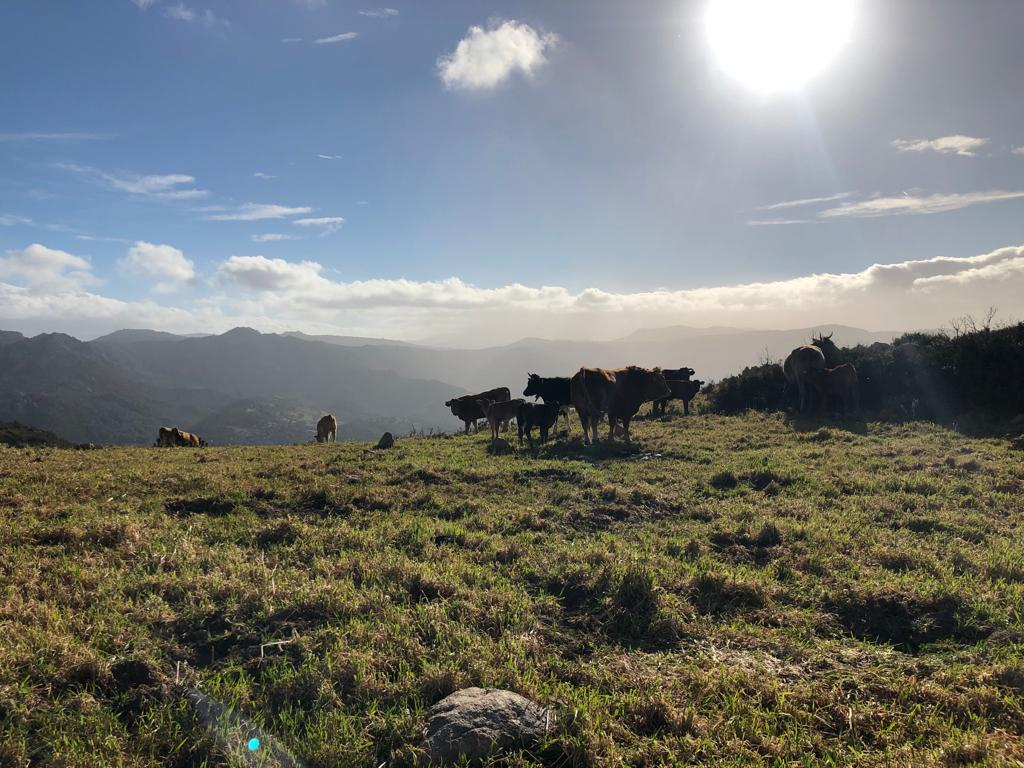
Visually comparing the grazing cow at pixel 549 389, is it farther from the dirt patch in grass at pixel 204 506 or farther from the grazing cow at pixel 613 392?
the dirt patch in grass at pixel 204 506

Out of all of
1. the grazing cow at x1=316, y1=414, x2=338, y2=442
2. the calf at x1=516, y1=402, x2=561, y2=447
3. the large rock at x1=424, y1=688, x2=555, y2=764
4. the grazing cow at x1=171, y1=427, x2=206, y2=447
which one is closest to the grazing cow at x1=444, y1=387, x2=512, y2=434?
the calf at x1=516, y1=402, x2=561, y2=447

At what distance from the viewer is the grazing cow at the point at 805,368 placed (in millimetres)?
21016

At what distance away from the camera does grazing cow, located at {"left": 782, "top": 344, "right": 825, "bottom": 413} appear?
21016 millimetres

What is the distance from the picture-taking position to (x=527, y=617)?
529cm

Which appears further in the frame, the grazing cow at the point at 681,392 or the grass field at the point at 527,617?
the grazing cow at the point at 681,392

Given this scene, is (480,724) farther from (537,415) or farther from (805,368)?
(805,368)

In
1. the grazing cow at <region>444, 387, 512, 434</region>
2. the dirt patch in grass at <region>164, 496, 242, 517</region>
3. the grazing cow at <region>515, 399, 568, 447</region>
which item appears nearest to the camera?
the dirt patch in grass at <region>164, 496, 242, 517</region>

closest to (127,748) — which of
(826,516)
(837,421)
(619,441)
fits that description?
(826,516)

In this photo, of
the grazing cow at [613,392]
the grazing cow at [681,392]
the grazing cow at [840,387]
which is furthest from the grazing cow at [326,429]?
the grazing cow at [840,387]

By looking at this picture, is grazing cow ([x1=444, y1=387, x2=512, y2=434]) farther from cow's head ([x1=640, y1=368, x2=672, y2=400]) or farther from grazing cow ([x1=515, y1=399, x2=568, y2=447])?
cow's head ([x1=640, y1=368, x2=672, y2=400])

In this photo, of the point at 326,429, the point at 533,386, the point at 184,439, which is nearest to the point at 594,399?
the point at 533,386

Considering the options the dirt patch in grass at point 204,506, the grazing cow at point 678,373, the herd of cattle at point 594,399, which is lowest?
the dirt patch in grass at point 204,506

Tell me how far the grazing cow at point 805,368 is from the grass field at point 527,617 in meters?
11.2

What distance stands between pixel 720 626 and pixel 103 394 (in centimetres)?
19362
